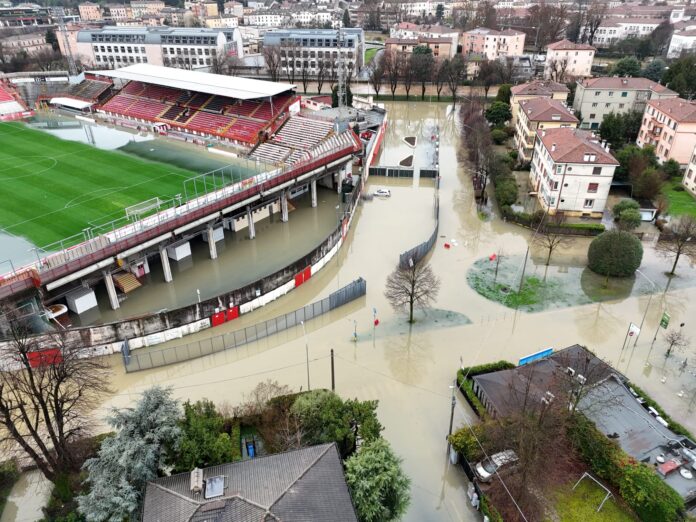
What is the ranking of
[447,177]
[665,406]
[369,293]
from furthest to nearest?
[447,177] < [369,293] < [665,406]

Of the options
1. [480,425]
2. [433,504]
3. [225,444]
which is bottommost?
[433,504]

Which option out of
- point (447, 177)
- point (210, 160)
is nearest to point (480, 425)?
point (447, 177)

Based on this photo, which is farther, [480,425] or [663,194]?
[663,194]

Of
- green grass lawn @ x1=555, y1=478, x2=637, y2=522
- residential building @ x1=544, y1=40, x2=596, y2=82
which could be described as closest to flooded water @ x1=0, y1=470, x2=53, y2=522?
green grass lawn @ x1=555, y1=478, x2=637, y2=522

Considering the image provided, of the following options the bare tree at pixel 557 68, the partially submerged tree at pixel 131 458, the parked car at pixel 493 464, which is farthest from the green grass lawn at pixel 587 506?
the bare tree at pixel 557 68

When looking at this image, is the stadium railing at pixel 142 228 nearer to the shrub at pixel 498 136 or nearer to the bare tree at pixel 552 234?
the bare tree at pixel 552 234

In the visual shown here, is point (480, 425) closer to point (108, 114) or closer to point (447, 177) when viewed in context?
point (447, 177)
